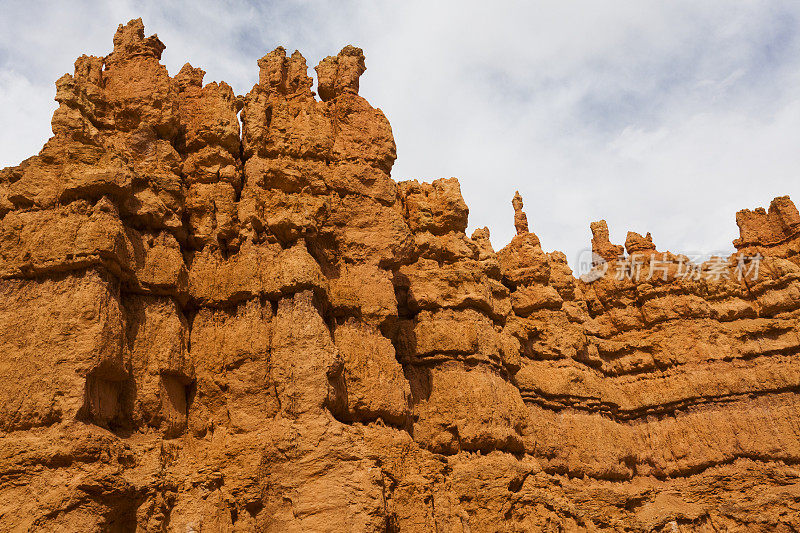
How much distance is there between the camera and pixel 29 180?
933 centimetres

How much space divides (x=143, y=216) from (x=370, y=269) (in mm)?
4086

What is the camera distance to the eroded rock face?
26.8ft

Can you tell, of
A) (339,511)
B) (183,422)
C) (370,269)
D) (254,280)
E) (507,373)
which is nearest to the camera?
(339,511)

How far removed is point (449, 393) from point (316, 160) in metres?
5.32

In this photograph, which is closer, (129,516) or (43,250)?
(129,516)

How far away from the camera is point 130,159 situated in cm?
1025

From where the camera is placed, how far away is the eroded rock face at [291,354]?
8.18m

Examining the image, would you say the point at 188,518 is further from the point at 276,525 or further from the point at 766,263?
the point at 766,263

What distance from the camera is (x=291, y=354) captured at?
373 inches

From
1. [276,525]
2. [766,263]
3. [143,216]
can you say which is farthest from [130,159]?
[766,263]

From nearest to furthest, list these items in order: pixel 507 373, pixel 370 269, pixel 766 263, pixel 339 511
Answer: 1. pixel 339 511
2. pixel 370 269
3. pixel 507 373
4. pixel 766 263

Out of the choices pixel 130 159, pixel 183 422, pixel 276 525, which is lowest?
pixel 276 525

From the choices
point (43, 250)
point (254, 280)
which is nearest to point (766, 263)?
point (254, 280)

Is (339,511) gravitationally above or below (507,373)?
below
